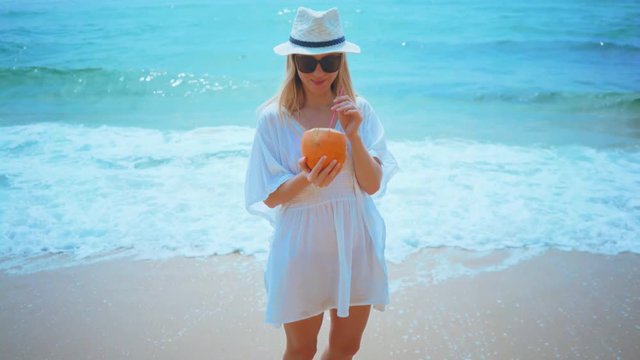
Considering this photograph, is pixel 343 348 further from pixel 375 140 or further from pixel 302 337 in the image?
pixel 375 140

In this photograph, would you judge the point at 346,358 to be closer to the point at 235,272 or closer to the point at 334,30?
the point at 334,30

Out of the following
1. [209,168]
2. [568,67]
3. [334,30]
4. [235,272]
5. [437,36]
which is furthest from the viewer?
[437,36]

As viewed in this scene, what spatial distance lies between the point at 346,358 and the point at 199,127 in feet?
25.6

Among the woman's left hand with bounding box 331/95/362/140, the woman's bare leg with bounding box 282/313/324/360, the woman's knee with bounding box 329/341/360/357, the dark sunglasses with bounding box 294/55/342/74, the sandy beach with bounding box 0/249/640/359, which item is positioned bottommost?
the sandy beach with bounding box 0/249/640/359

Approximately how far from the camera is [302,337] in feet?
8.71

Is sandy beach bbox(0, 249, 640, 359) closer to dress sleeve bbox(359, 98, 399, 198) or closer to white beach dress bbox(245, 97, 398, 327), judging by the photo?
white beach dress bbox(245, 97, 398, 327)

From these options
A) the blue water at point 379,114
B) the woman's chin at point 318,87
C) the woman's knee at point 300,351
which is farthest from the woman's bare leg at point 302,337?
the blue water at point 379,114

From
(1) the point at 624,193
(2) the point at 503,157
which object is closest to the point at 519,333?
(1) the point at 624,193

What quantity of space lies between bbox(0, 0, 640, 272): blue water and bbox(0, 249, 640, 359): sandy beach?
352 mm

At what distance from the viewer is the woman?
2.48 m

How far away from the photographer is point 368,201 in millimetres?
2666

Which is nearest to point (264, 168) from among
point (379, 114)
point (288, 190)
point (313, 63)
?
point (288, 190)

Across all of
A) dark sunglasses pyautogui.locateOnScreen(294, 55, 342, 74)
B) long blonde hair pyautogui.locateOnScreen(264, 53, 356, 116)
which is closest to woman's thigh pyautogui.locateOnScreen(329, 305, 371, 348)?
long blonde hair pyautogui.locateOnScreen(264, 53, 356, 116)

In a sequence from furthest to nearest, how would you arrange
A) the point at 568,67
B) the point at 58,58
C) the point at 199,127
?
the point at 58,58 → the point at 568,67 → the point at 199,127
